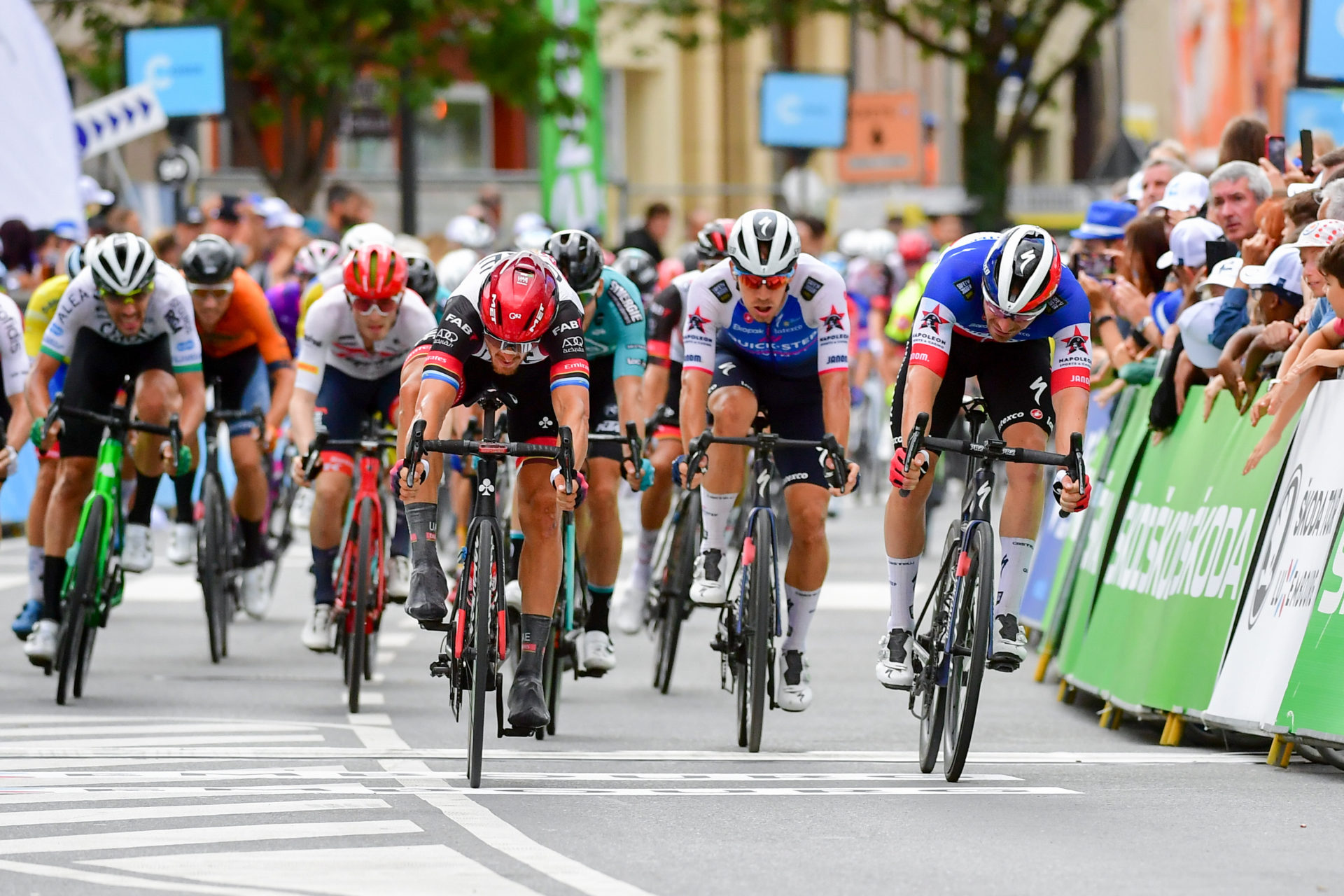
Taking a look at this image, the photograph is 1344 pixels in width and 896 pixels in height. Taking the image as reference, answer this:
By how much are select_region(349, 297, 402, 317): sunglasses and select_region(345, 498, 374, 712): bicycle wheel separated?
0.87 meters

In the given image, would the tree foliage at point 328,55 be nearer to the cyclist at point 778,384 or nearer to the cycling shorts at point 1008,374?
the cyclist at point 778,384

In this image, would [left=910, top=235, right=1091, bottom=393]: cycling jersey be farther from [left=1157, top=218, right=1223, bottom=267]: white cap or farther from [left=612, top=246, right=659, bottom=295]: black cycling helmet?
[left=612, top=246, right=659, bottom=295]: black cycling helmet

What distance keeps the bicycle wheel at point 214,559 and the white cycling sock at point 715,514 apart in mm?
3350

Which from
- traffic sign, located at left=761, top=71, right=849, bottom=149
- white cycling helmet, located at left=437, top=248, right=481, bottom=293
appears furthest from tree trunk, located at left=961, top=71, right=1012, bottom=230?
white cycling helmet, located at left=437, top=248, right=481, bottom=293

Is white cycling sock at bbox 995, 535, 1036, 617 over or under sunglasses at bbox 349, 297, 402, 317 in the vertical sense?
under

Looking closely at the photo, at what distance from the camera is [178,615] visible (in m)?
16.0

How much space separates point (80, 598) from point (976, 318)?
14.5ft

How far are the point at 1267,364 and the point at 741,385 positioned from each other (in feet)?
7.03

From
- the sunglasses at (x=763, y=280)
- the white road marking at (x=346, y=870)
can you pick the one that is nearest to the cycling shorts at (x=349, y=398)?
the sunglasses at (x=763, y=280)

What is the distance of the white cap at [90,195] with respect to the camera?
23688 millimetres

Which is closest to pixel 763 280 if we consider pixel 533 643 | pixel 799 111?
pixel 533 643

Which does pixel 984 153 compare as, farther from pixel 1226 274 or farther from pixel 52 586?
pixel 52 586

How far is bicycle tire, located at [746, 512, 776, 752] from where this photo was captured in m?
10.1

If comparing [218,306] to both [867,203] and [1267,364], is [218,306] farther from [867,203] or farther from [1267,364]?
[867,203]
